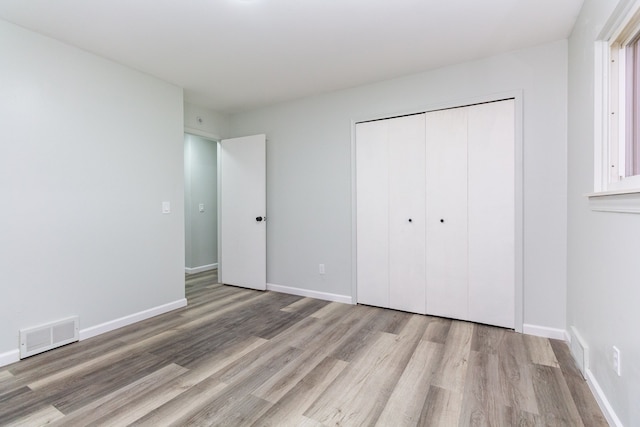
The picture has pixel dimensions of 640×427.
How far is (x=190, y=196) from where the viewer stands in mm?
5344

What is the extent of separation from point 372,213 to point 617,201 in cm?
210

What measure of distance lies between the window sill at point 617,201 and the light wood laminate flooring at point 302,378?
109 cm

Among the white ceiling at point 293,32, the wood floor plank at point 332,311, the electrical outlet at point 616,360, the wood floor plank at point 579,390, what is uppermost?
the white ceiling at point 293,32

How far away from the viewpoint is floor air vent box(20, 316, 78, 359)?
89.7 inches

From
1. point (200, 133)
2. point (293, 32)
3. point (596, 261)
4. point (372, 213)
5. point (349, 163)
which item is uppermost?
point (293, 32)

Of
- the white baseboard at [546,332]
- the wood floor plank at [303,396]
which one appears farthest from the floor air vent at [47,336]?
the white baseboard at [546,332]

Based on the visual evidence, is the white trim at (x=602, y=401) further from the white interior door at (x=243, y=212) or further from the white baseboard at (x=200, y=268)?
the white baseboard at (x=200, y=268)

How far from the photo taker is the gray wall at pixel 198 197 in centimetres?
533

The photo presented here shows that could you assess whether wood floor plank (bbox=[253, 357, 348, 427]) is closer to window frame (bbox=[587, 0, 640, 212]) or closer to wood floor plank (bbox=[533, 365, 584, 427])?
wood floor plank (bbox=[533, 365, 584, 427])

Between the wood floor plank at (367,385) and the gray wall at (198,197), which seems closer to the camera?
the wood floor plank at (367,385)

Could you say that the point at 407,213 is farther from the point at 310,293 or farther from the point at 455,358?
the point at 310,293

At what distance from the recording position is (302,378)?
6.59 ft

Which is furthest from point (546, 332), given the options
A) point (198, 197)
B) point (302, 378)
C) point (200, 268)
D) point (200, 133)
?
point (198, 197)

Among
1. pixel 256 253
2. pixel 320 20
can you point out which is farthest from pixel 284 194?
pixel 320 20
